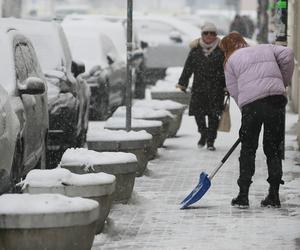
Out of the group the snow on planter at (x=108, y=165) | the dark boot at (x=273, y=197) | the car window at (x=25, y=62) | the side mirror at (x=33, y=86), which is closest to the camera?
the snow on planter at (x=108, y=165)

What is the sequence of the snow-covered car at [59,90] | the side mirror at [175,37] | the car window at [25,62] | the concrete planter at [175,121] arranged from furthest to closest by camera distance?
1. the side mirror at [175,37]
2. the concrete planter at [175,121]
3. the snow-covered car at [59,90]
4. the car window at [25,62]

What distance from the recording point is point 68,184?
27.9 feet

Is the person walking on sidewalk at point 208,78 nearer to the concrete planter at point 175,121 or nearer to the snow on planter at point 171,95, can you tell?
the concrete planter at point 175,121

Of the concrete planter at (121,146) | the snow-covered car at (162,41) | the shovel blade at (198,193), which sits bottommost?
the snow-covered car at (162,41)

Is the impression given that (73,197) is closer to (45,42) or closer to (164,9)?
(45,42)

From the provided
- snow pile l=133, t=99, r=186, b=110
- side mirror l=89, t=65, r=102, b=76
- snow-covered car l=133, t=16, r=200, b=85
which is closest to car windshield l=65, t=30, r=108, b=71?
side mirror l=89, t=65, r=102, b=76

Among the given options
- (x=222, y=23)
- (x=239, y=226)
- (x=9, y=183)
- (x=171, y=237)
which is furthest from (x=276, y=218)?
(x=222, y=23)

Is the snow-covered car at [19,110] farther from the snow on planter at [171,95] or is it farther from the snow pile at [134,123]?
the snow on planter at [171,95]

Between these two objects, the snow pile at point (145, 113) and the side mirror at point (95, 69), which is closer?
the snow pile at point (145, 113)

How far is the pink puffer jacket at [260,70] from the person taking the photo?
10.5 metres

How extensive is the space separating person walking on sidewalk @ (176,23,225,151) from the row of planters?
3.49 m

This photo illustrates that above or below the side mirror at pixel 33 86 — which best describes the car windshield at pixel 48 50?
below

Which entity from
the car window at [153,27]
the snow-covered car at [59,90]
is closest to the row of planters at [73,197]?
the snow-covered car at [59,90]

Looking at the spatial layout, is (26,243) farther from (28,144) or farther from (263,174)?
(263,174)
